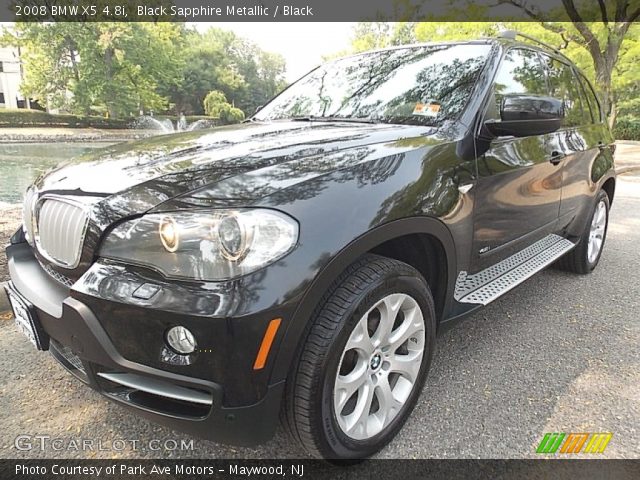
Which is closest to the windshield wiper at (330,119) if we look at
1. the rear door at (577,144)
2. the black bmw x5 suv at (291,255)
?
the black bmw x5 suv at (291,255)

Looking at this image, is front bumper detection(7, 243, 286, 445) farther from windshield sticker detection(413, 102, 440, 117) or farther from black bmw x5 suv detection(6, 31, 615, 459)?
windshield sticker detection(413, 102, 440, 117)

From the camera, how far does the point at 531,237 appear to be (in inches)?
117

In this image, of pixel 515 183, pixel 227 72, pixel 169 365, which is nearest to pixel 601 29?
pixel 515 183

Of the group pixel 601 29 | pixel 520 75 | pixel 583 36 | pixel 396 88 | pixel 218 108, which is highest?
pixel 601 29

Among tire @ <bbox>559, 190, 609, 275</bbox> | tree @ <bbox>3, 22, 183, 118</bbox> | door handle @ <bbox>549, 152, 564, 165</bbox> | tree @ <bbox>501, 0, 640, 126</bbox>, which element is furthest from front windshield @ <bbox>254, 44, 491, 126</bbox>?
tree @ <bbox>3, 22, 183, 118</bbox>

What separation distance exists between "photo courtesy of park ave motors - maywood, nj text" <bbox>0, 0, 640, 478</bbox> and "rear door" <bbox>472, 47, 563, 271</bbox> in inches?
0.7

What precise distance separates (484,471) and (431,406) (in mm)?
426

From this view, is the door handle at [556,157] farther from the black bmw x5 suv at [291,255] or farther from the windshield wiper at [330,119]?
the windshield wiper at [330,119]

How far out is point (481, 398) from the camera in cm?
228

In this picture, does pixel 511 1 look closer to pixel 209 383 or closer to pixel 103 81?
pixel 209 383

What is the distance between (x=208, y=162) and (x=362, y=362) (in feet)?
3.32

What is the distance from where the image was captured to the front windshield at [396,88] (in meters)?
2.47

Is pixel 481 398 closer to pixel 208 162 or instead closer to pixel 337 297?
pixel 337 297

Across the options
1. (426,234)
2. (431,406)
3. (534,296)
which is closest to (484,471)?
(431,406)
